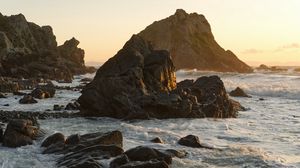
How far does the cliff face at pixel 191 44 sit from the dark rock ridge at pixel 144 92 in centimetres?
10122

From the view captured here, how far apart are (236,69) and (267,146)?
118350 millimetres

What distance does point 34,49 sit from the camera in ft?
285

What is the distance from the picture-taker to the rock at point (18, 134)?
57.5 feet

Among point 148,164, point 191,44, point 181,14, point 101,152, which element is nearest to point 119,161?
point 148,164

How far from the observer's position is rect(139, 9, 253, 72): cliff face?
5349 inches

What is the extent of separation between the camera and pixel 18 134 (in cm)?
1812

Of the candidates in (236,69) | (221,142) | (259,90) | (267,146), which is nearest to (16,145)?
(221,142)

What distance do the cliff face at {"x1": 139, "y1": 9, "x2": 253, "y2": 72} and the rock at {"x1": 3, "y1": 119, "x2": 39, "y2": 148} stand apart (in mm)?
115645

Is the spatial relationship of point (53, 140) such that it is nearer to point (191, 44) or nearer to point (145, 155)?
point (145, 155)

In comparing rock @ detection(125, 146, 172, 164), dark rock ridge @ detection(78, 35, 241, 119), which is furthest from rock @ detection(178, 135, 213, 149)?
dark rock ridge @ detection(78, 35, 241, 119)

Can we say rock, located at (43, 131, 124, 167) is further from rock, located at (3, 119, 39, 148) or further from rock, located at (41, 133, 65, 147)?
rock, located at (3, 119, 39, 148)

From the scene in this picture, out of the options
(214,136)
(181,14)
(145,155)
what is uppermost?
(181,14)

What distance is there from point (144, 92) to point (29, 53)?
53.5 meters

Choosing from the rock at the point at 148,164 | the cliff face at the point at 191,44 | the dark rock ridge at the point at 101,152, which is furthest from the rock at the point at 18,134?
the cliff face at the point at 191,44
